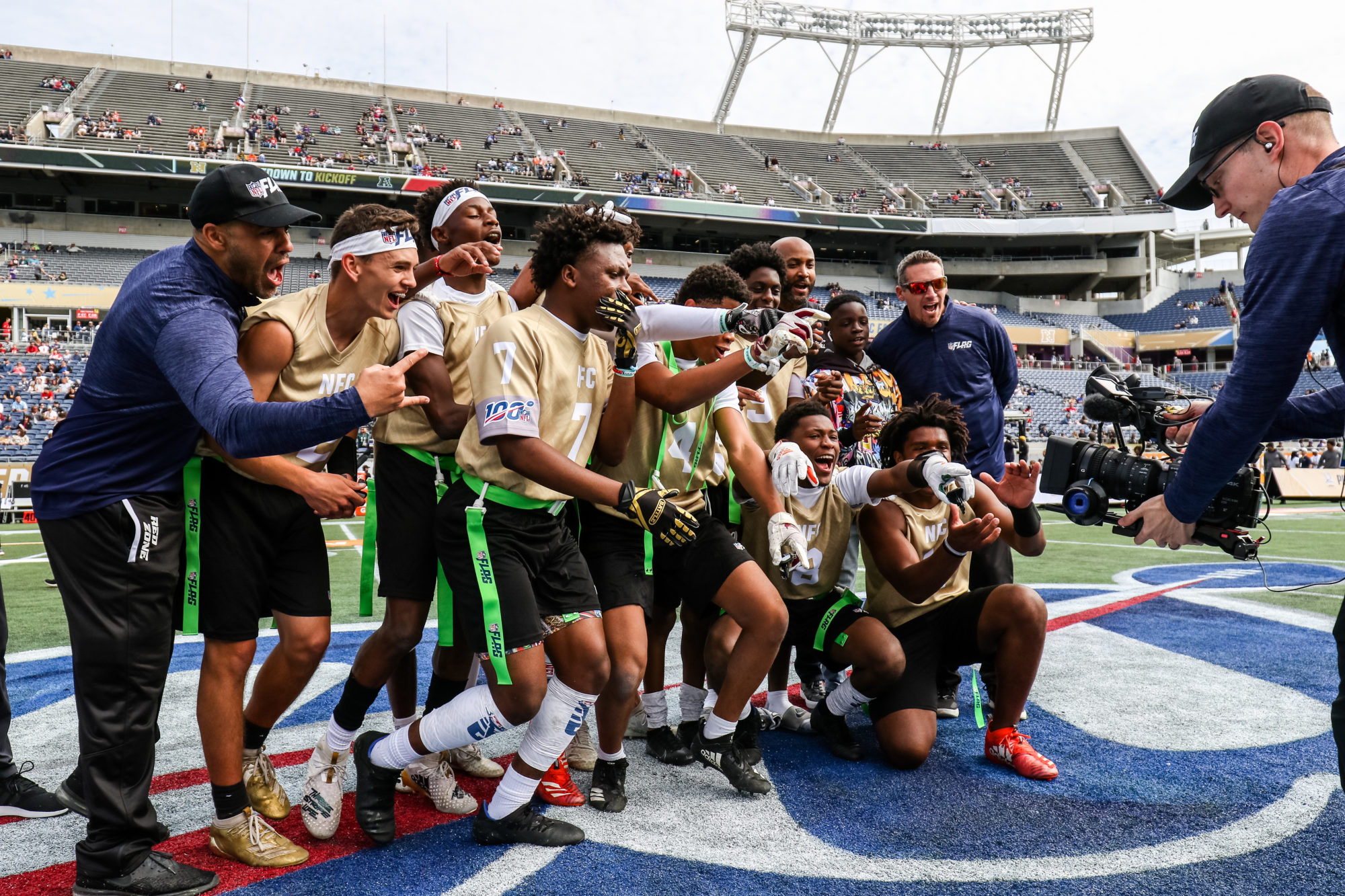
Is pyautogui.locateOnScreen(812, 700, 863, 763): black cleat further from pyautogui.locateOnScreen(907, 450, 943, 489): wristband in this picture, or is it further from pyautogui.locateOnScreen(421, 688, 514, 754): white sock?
pyautogui.locateOnScreen(421, 688, 514, 754): white sock

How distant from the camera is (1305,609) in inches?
246

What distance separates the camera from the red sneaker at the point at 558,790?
123 inches

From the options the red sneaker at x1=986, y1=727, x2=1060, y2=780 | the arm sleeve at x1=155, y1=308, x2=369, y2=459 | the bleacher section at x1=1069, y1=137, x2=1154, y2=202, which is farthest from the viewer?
the bleacher section at x1=1069, y1=137, x2=1154, y2=202

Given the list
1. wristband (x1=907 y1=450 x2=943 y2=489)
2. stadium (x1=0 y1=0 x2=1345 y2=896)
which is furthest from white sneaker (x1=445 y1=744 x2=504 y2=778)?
wristband (x1=907 y1=450 x2=943 y2=489)

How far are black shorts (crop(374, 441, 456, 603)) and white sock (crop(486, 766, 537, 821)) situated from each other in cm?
71

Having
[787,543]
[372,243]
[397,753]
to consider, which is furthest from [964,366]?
[397,753]

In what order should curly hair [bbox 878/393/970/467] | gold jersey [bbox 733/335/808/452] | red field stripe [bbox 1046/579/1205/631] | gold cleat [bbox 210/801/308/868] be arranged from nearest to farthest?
gold cleat [bbox 210/801/308/868] → curly hair [bbox 878/393/970/467] → gold jersey [bbox 733/335/808/452] → red field stripe [bbox 1046/579/1205/631]

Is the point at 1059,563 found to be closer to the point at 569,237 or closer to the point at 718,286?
the point at 718,286

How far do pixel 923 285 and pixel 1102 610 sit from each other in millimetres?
3334

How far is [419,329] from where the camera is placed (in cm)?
314

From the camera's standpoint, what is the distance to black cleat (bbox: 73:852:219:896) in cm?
240

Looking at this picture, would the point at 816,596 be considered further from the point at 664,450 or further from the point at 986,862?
the point at 986,862

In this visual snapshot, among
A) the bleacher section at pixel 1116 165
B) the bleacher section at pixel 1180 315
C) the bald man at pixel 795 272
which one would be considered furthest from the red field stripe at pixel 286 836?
the bleacher section at pixel 1116 165

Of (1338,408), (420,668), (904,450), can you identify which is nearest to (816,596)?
(904,450)
